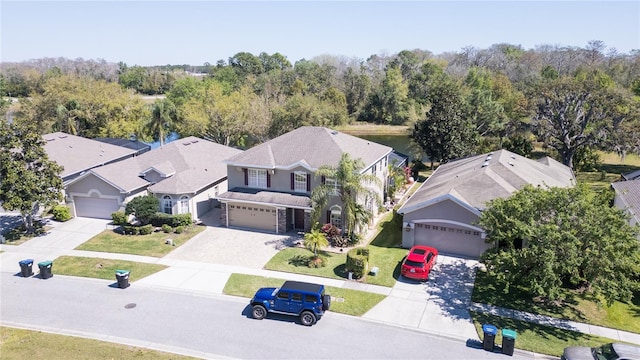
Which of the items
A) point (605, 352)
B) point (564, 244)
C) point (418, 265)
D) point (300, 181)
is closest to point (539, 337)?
point (605, 352)

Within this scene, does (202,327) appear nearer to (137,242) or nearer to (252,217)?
(137,242)

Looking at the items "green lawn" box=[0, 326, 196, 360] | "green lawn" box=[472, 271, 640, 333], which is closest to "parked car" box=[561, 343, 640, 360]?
"green lawn" box=[472, 271, 640, 333]

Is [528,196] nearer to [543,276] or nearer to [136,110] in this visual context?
[543,276]

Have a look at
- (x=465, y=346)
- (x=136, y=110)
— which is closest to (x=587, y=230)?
(x=465, y=346)

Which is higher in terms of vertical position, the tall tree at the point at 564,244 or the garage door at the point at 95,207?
the tall tree at the point at 564,244

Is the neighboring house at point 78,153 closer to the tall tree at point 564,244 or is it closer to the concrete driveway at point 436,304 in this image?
the concrete driveway at point 436,304

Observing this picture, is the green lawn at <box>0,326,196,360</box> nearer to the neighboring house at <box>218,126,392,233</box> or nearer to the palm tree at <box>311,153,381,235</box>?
the palm tree at <box>311,153,381,235</box>

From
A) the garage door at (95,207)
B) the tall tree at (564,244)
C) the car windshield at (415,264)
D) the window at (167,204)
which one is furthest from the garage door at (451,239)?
the garage door at (95,207)
